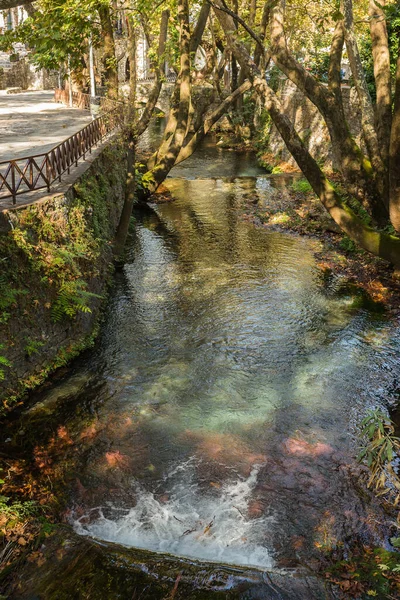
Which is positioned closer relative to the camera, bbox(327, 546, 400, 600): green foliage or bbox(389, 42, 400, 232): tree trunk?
bbox(327, 546, 400, 600): green foliage

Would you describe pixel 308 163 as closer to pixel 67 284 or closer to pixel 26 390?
pixel 67 284

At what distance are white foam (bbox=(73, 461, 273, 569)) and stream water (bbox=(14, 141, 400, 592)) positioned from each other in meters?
0.02

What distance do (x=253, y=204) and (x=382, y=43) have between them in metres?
9.58

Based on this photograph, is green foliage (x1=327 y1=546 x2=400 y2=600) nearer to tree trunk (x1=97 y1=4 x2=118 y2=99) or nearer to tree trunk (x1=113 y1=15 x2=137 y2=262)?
tree trunk (x1=113 y1=15 x2=137 y2=262)

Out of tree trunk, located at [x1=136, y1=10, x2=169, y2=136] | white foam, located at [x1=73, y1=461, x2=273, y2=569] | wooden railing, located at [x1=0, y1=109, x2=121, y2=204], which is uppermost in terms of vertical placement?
tree trunk, located at [x1=136, y1=10, x2=169, y2=136]

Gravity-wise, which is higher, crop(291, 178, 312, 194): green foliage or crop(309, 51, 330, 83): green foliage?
crop(309, 51, 330, 83): green foliage

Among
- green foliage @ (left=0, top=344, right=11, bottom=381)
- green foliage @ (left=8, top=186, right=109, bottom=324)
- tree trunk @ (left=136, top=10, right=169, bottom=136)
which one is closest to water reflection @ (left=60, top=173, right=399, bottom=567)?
green foliage @ (left=8, top=186, right=109, bottom=324)

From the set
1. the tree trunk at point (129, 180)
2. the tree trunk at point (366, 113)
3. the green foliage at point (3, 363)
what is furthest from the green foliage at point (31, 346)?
the tree trunk at point (366, 113)

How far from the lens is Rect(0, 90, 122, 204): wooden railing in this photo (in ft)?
→ 36.3

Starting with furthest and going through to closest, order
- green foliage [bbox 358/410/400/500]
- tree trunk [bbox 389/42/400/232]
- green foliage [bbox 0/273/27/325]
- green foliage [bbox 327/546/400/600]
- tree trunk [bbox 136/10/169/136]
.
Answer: tree trunk [bbox 136/10/169/136] → tree trunk [bbox 389/42/400/232] → green foliage [bbox 0/273/27/325] → green foliage [bbox 358/410/400/500] → green foliage [bbox 327/546/400/600]

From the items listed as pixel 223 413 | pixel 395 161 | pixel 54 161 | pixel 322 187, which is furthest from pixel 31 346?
pixel 322 187

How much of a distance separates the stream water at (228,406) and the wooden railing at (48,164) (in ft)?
11.2

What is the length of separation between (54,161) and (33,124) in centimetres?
1129

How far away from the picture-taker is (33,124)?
22469 millimetres
